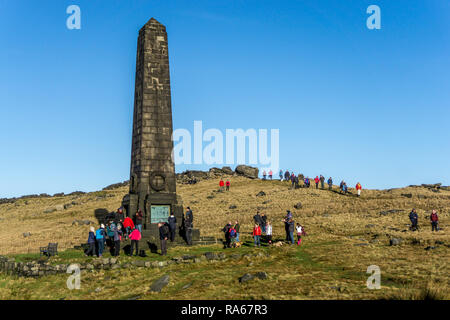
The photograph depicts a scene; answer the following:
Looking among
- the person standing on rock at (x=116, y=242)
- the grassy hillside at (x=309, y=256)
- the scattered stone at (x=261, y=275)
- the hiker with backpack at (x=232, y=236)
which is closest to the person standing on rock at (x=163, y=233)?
the grassy hillside at (x=309, y=256)

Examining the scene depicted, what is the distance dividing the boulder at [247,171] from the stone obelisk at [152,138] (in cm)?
4431

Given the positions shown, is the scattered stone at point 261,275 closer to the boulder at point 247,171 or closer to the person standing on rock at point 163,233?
the person standing on rock at point 163,233

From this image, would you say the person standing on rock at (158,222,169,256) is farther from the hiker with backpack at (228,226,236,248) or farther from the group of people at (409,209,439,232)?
the group of people at (409,209,439,232)

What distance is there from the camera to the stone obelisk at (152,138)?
26406 millimetres

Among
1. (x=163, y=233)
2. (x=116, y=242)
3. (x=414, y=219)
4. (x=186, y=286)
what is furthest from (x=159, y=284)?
(x=414, y=219)

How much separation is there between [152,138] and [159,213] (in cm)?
492

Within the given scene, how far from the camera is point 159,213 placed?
2644 cm

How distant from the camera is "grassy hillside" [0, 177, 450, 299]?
12.9 m

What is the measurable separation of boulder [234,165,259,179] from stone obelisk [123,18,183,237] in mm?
44315
